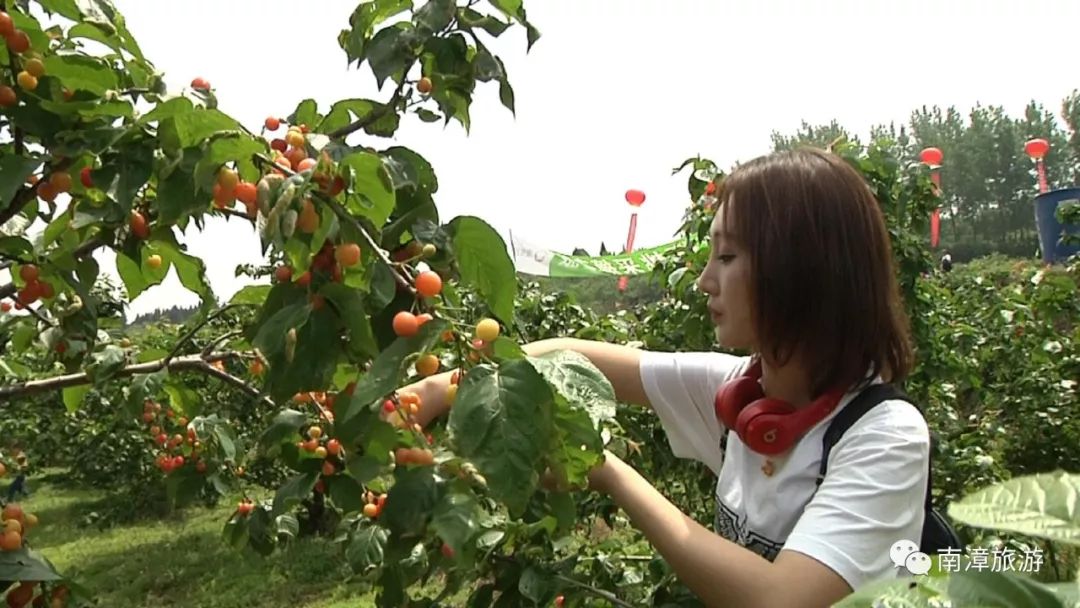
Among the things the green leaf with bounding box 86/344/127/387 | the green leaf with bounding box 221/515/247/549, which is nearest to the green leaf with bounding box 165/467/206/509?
the green leaf with bounding box 221/515/247/549

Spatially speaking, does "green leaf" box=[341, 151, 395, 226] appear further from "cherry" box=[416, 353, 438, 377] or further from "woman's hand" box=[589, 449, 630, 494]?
"woman's hand" box=[589, 449, 630, 494]

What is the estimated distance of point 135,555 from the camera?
281 inches

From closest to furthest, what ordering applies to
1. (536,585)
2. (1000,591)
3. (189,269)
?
1. (1000,591)
2. (536,585)
3. (189,269)

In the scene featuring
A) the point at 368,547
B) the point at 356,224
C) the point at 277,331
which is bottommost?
the point at 368,547

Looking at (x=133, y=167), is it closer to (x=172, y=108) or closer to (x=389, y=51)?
(x=172, y=108)

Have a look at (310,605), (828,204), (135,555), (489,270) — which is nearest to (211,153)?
(489,270)

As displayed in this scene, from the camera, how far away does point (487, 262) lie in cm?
104

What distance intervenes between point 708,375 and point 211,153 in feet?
3.16

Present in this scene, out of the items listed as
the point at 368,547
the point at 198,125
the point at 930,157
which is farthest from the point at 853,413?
the point at 930,157

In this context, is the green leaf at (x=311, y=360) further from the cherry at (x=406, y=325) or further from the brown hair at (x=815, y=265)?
the brown hair at (x=815, y=265)

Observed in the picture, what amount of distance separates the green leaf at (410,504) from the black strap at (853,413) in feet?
1.98

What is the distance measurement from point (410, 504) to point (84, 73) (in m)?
0.86

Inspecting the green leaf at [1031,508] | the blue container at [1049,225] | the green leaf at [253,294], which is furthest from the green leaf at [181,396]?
the blue container at [1049,225]

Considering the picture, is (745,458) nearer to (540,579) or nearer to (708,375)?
(708,375)
